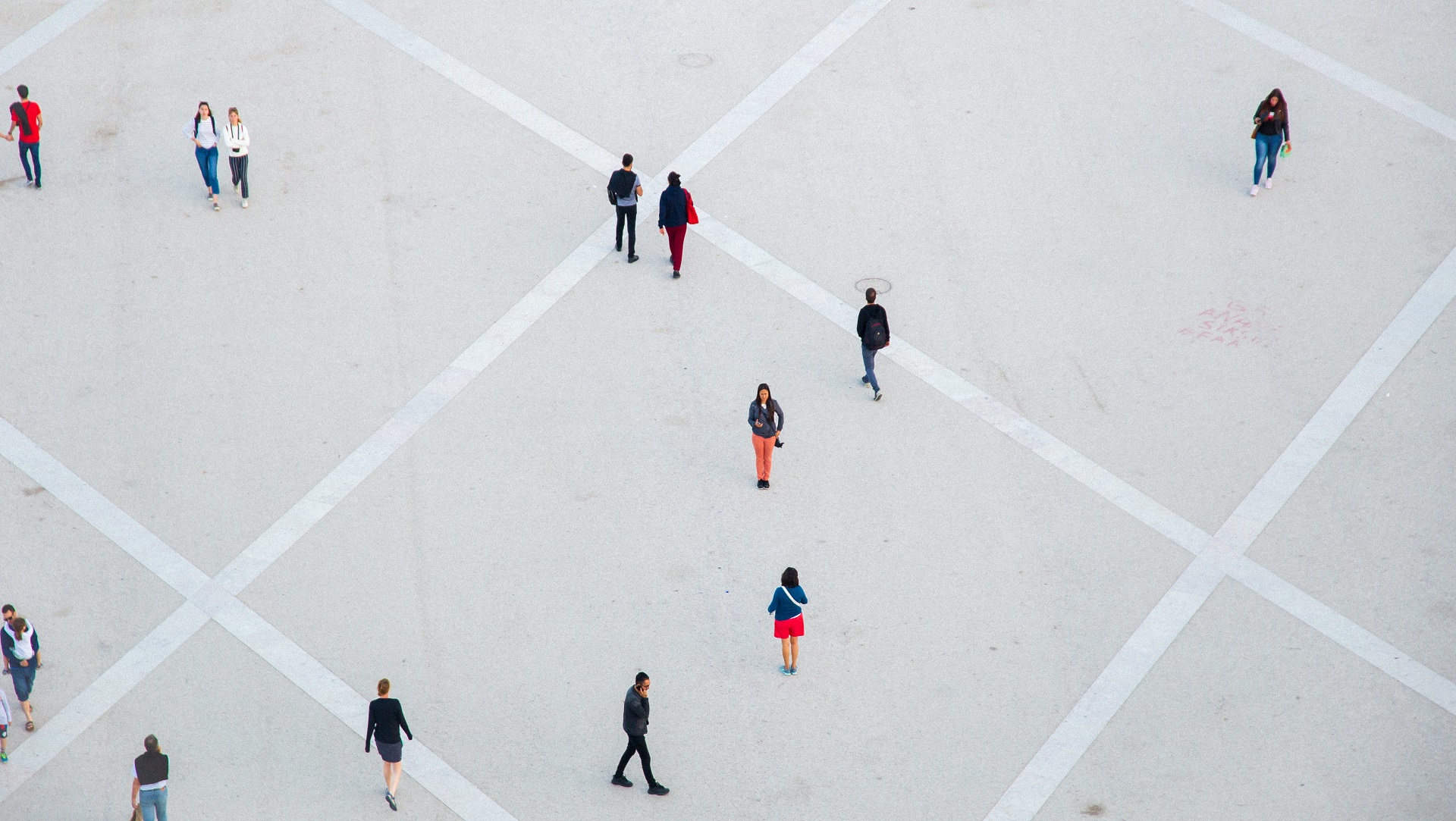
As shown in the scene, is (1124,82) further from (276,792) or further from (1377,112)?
(276,792)

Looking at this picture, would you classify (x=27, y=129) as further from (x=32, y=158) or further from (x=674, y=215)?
(x=674, y=215)

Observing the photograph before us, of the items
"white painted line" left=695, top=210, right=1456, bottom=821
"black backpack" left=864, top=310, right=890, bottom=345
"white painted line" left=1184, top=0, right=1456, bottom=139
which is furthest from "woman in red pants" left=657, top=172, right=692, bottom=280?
"white painted line" left=1184, top=0, right=1456, bottom=139

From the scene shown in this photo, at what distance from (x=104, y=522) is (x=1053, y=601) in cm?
934

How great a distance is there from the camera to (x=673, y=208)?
17328 mm

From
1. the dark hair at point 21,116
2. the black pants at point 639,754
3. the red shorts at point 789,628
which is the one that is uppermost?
the dark hair at point 21,116

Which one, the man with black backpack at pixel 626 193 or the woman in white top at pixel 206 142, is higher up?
the woman in white top at pixel 206 142

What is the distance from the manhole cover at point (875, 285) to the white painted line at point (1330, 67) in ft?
24.7

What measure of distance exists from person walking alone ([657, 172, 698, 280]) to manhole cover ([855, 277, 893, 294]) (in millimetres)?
2106

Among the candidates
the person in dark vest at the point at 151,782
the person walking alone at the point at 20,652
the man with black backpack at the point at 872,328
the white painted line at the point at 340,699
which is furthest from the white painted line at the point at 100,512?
the man with black backpack at the point at 872,328

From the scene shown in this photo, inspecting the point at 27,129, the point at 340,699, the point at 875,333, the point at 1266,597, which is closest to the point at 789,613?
the point at 875,333

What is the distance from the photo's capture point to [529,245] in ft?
59.8

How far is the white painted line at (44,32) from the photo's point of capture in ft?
67.2

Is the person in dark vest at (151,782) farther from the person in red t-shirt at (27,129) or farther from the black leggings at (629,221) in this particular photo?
the person in red t-shirt at (27,129)

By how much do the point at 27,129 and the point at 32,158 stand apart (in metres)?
0.43
